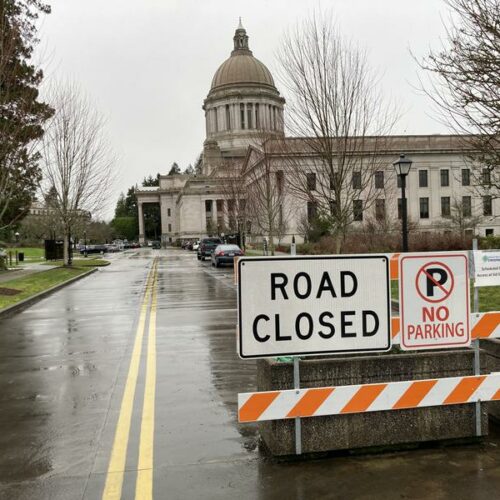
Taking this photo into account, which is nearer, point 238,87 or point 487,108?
point 487,108

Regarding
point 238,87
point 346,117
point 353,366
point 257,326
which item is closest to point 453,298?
point 353,366

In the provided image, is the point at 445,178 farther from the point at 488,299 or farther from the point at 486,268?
the point at 486,268

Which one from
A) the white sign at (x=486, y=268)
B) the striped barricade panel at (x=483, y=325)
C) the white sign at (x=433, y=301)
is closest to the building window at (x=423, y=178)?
the white sign at (x=486, y=268)

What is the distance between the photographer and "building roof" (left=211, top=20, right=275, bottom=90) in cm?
11631

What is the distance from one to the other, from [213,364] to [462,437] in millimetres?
4140

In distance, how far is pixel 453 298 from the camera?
512 cm

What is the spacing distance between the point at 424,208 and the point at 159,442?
270 ft

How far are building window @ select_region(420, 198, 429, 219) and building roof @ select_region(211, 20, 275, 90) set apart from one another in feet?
159

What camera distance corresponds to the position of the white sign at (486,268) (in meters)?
5.23

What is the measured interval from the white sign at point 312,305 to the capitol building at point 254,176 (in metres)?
9.76

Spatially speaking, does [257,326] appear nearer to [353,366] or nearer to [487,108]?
[353,366]

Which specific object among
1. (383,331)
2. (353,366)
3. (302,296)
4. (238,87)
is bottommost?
(353,366)

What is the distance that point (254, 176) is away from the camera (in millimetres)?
39500

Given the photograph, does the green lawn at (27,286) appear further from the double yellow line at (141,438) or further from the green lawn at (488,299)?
the green lawn at (488,299)
